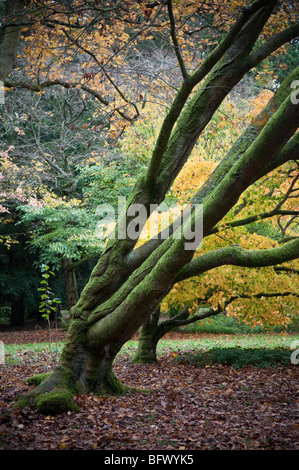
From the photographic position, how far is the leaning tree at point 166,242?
5016 millimetres

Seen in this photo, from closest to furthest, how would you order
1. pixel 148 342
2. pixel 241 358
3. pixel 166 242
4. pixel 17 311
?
pixel 166 242 → pixel 241 358 → pixel 148 342 → pixel 17 311

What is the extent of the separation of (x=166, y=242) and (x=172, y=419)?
2317 millimetres

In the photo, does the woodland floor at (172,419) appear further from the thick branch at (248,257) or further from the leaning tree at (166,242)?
the thick branch at (248,257)

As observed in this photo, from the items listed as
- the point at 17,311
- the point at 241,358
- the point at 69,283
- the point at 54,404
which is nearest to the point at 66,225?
the point at 69,283

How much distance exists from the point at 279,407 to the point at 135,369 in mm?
4426

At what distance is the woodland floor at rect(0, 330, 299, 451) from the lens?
4.23 meters

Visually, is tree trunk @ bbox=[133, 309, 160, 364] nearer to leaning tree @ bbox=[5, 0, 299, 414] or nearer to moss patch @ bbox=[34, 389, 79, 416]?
leaning tree @ bbox=[5, 0, 299, 414]

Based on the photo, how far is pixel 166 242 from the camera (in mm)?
5879

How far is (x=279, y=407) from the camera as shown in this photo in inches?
230

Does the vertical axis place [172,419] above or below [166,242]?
below

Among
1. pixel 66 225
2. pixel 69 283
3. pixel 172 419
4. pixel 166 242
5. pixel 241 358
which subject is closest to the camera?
pixel 172 419

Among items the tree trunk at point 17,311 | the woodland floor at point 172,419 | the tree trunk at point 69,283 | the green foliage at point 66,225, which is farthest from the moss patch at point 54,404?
the tree trunk at point 17,311

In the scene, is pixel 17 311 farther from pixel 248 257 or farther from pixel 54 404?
pixel 248 257

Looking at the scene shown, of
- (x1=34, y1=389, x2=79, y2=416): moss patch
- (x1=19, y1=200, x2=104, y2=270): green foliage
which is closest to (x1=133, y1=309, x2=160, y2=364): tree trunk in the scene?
(x1=34, y1=389, x2=79, y2=416): moss patch
